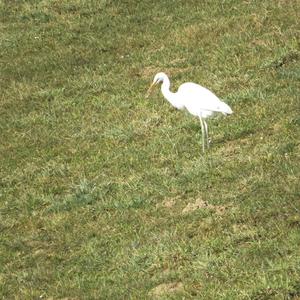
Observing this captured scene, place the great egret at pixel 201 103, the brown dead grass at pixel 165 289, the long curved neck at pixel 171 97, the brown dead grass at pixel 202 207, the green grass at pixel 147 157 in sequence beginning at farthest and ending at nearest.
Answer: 1. the long curved neck at pixel 171 97
2. the great egret at pixel 201 103
3. the brown dead grass at pixel 202 207
4. the green grass at pixel 147 157
5. the brown dead grass at pixel 165 289

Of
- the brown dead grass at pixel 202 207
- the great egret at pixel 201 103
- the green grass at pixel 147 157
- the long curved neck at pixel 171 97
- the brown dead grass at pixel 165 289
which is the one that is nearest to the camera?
the brown dead grass at pixel 165 289

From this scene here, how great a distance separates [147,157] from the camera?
1502 cm

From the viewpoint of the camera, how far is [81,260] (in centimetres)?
1145

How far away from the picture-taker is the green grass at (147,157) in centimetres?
1017

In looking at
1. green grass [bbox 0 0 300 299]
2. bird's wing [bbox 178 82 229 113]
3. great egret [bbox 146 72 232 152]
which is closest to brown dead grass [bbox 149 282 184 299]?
green grass [bbox 0 0 300 299]

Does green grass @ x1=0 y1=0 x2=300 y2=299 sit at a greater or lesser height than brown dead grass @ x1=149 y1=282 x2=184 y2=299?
lesser

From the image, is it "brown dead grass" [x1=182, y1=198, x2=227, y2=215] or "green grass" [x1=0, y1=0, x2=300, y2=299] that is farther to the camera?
"brown dead grass" [x1=182, y1=198, x2=227, y2=215]

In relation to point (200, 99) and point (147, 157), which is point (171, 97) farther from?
point (147, 157)

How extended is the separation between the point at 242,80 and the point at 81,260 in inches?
327

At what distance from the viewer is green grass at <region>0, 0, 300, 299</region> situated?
1017 cm

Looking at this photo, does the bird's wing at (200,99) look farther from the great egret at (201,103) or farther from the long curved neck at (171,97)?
the long curved neck at (171,97)

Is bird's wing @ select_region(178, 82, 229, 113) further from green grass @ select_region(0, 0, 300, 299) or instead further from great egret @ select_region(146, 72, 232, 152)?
green grass @ select_region(0, 0, 300, 299)

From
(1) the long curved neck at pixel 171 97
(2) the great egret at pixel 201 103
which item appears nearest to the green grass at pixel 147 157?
(2) the great egret at pixel 201 103

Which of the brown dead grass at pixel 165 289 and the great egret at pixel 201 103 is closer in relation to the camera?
the brown dead grass at pixel 165 289
